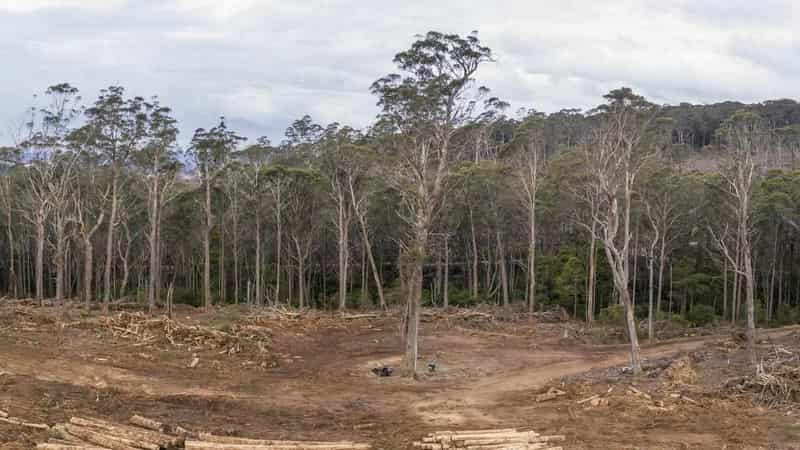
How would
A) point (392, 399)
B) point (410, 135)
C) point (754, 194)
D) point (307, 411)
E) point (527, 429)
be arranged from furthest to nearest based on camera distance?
point (754, 194), point (410, 135), point (392, 399), point (307, 411), point (527, 429)

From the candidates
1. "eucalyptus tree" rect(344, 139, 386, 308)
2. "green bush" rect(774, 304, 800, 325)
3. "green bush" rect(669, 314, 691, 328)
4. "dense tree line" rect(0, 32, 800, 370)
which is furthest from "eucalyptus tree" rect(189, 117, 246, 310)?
"green bush" rect(774, 304, 800, 325)

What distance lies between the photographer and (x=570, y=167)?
40344 millimetres

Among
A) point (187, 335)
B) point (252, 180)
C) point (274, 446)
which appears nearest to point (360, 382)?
point (187, 335)

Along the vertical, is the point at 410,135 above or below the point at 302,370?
above

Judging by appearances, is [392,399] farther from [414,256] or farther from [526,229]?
[526,229]

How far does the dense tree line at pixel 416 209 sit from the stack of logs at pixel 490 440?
8994 mm

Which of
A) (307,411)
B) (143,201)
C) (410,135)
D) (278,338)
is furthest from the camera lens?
(143,201)

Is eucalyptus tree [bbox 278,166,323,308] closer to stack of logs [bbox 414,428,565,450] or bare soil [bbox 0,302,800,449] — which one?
bare soil [bbox 0,302,800,449]

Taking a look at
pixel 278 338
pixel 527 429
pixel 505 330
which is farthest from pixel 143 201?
pixel 527 429

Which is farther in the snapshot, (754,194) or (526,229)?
(526,229)

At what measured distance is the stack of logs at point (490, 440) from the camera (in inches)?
480

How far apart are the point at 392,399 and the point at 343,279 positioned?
2075cm

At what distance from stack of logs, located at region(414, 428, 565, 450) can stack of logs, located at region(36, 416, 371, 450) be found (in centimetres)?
121

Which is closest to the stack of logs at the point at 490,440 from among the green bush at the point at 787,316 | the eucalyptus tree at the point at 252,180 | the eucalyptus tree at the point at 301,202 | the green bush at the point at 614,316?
the green bush at the point at 614,316
